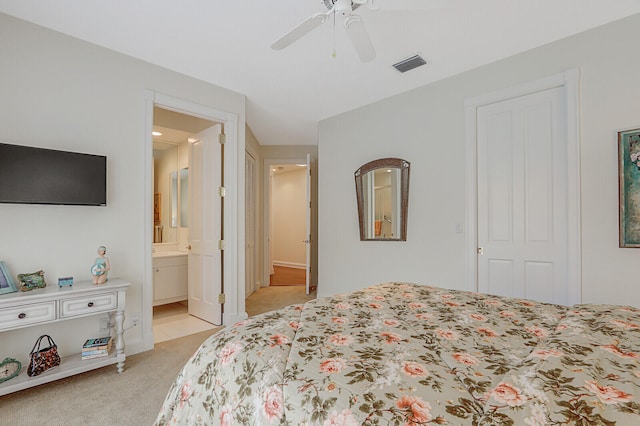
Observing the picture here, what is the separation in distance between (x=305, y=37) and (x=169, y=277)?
3.48 meters

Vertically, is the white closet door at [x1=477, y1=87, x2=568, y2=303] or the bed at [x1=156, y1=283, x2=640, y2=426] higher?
the white closet door at [x1=477, y1=87, x2=568, y2=303]

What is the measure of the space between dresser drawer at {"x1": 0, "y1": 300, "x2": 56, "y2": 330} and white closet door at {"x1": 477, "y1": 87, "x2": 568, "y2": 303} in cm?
352

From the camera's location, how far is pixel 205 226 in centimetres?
383

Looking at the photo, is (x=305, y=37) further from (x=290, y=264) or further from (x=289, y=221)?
(x=290, y=264)

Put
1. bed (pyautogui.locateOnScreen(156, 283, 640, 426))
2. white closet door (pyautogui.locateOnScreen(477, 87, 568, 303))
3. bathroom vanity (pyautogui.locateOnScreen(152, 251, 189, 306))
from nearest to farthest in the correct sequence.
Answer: bed (pyautogui.locateOnScreen(156, 283, 640, 426)) → white closet door (pyautogui.locateOnScreen(477, 87, 568, 303)) → bathroom vanity (pyautogui.locateOnScreen(152, 251, 189, 306))

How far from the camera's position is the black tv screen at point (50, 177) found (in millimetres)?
2178

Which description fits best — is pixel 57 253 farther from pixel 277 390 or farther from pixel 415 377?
pixel 415 377

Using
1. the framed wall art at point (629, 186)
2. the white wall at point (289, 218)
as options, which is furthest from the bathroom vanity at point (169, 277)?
the framed wall art at point (629, 186)

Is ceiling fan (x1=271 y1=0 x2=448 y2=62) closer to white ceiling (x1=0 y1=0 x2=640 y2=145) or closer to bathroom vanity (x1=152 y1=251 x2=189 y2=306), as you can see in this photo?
white ceiling (x1=0 y1=0 x2=640 y2=145)

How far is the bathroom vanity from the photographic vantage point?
4145mm

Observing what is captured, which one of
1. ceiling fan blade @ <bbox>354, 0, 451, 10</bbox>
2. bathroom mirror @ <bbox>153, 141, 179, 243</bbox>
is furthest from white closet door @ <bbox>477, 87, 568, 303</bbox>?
bathroom mirror @ <bbox>153, 141, 179, 243</bbox>

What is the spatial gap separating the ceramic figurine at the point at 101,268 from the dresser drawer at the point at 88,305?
0.14 meters

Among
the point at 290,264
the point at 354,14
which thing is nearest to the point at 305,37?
the point at 354,14

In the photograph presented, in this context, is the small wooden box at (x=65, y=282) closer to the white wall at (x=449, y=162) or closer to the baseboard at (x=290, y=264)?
the white wall at (x=449, y=162)
